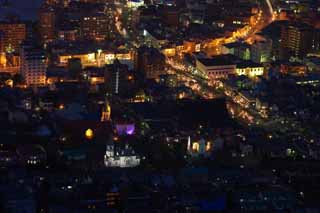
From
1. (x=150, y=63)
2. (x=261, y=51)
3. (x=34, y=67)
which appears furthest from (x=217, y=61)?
→ (x=34, y=67)

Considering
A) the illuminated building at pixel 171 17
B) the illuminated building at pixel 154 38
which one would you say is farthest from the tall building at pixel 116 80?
the illuminated building at pixel 171 17

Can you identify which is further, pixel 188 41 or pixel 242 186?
pixel 188 41

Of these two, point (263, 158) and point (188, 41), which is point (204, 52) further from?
point (263, 158)

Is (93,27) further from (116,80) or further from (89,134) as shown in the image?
(89,134)

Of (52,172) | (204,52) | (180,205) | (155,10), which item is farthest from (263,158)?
(155,10)

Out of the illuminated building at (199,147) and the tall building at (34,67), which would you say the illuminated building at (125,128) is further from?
the tall building at (34,67)
